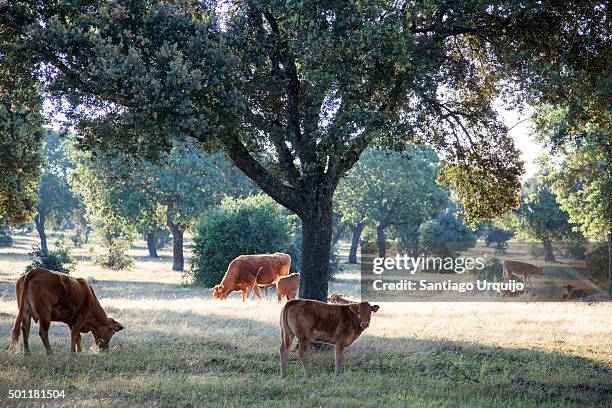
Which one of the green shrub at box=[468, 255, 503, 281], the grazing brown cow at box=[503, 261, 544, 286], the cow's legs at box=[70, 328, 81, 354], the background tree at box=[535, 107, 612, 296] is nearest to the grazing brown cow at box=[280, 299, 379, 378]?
the cow's legs at box=[70, 328, 81, 354]

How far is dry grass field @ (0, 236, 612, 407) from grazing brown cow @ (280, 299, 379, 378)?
532mm

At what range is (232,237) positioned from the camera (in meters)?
37.0

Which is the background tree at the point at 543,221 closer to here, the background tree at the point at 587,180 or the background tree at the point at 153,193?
the background tree at the point at 587,180

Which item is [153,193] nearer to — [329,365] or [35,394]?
[329,365]

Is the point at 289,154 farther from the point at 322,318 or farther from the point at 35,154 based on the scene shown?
the point at 35,154

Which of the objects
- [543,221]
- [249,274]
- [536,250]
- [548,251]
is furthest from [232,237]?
[536,250]

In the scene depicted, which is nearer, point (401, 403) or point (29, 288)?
point (401, 403)

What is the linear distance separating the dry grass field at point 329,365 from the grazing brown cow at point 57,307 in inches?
16.1

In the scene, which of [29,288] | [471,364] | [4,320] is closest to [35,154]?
[4,320]

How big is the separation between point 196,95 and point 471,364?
25.5 ft

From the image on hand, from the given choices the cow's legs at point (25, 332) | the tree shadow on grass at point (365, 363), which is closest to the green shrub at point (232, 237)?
the tree shadow on grass at point (365, 363)

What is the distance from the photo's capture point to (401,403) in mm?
9938

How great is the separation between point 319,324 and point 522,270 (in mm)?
24293

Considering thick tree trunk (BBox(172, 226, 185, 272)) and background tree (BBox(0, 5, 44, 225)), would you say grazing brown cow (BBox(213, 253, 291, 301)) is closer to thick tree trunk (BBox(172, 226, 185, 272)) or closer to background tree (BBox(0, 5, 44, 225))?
background tree (BBox(0, 5, 44, 225))
